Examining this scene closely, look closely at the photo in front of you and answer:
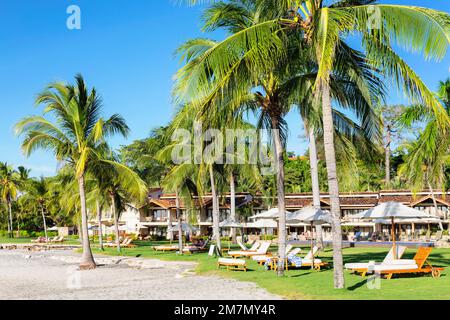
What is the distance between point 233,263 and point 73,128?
31.6ft

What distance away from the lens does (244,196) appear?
55.5 meters

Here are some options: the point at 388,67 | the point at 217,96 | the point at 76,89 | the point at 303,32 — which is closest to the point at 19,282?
the point at 76,89

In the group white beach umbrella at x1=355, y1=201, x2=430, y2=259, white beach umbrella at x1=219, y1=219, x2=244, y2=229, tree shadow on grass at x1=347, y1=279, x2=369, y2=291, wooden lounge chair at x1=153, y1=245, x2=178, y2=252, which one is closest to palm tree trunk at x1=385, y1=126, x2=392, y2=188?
white beach umbrella at x1=219, y1=219, x2=244, y2=229

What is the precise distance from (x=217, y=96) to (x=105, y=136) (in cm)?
1255

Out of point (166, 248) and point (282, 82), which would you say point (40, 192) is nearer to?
point (166, 248)

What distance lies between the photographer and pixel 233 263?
18781 millimetres

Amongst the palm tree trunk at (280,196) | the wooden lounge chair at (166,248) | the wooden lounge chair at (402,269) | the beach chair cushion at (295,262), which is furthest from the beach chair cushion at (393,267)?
the wooden lounge chair at (166,248)

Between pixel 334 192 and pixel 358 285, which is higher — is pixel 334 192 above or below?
above

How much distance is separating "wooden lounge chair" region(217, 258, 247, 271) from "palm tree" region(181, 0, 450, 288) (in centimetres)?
672

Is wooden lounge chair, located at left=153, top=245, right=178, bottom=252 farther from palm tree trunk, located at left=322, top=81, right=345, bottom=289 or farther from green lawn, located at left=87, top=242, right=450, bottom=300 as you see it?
palm tree trunk, located at left=322, top=81, right=345, bottom=289

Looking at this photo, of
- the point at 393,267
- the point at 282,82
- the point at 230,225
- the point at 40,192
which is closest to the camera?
the point at 393,267

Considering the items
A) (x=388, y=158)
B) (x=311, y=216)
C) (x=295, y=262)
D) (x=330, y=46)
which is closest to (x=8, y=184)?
(x=388, y=158)

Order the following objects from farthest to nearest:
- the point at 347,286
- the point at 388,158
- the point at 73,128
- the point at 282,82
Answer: the point at 388,158, the point at 73,128, the point at 282,82, the point at 347,286
